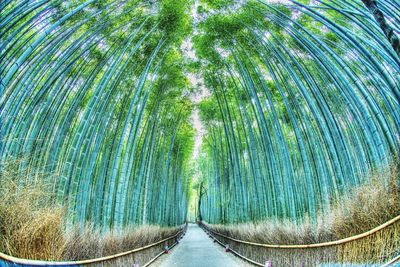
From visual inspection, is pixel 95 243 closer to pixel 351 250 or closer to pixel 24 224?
pixel 24 224

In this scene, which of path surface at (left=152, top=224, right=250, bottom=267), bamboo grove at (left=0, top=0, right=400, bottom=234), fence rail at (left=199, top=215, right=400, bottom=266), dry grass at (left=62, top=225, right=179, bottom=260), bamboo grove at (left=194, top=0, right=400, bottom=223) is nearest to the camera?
fence rail at (left=199, top=215, right=400, bottom=266)

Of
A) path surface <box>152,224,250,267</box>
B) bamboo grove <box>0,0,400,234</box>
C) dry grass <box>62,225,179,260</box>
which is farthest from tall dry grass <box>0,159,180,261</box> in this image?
path surface <box>152,224,250,267</box>

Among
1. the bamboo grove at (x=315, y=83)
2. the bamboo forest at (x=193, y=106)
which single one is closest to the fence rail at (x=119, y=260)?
the bamboo forest at (x=193, y=106)

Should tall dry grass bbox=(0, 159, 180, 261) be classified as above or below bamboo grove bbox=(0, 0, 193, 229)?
below

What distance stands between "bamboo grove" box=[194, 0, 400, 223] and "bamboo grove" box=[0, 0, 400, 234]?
0.11 ft

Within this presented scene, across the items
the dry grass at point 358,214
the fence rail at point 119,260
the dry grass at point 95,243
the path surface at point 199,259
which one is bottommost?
the path surface at point 199,259

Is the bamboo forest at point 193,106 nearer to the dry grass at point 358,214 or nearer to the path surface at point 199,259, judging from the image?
the dry grass at point 358,214

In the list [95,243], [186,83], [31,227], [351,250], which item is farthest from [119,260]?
[186,83]

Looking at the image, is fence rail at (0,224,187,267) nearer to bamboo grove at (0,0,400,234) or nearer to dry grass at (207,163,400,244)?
bamboo grove at (0,0,400,234)

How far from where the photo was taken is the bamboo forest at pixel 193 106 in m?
3.13

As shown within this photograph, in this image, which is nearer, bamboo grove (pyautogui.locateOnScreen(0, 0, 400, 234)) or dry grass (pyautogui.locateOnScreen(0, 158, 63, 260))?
dry grass (pyautogui.locateOnScreen(0, 158, 63, 260))

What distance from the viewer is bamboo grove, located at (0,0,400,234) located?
171 inches

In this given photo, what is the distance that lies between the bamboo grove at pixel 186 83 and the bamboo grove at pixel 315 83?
33 millimetres

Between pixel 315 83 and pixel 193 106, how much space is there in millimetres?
6756
